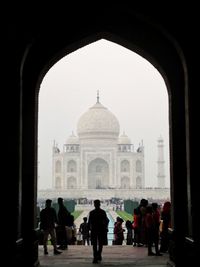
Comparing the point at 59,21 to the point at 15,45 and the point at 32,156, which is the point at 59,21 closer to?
the point at 15,45

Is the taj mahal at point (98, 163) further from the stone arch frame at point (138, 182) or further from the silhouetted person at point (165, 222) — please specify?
the silhouetted person at point (165, 222)

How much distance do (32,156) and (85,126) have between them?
4819 cm

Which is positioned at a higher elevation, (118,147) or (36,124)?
(118,147)

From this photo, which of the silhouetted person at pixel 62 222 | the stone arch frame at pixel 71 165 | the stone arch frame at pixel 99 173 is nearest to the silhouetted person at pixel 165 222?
the silhouetted person at pixel 62 222

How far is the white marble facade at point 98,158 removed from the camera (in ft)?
181

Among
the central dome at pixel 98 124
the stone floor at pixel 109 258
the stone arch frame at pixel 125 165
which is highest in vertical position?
the central dome at pixel 98 124

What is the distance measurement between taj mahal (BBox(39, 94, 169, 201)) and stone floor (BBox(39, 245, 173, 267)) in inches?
1749

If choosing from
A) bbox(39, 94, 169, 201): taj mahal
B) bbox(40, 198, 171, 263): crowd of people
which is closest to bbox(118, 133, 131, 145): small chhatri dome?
bbox(39, 94, 169, 201): taj mahal

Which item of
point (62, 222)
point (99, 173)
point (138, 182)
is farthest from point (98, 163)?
point (62, 222)

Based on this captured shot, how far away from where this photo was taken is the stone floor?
6.94 metres

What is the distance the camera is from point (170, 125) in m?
7.12

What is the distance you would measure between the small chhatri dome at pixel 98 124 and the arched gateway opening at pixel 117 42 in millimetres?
46543

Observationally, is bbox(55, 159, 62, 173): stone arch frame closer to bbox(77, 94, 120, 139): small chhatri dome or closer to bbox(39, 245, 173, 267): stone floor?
bbox(77, 94, 120, 139): small chhatri dome

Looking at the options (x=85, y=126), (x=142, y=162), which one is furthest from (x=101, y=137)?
(x=142, y=162)
